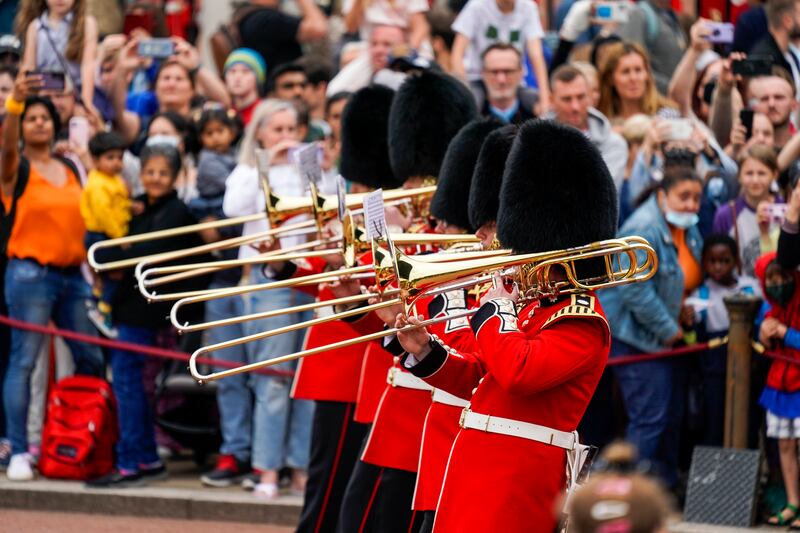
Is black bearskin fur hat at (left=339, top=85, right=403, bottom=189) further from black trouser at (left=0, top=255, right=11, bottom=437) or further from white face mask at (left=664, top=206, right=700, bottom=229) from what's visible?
black trouser at (left=0, top=255, right=11, bottom=437)

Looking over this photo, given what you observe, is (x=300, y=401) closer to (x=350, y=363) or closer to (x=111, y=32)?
(x=350, y=363)

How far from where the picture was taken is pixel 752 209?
769 cm

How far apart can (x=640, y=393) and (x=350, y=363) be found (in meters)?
1.79

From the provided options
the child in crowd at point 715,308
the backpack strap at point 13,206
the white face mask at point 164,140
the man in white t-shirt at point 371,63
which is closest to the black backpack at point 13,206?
the backpack strap at point 13,206

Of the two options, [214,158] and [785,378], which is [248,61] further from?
[785,378]

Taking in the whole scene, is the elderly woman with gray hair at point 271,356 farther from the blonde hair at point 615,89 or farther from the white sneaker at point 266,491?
the blonde hair at point 615,89

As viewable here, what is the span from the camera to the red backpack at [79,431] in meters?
8.13

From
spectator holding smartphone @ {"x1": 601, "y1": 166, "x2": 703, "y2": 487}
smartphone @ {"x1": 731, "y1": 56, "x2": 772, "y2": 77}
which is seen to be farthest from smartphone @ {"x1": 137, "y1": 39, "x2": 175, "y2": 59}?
smartphone @ {"x1": 731, "y1": 56, "x2": 772, "y2": 77}

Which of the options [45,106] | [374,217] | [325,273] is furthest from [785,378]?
[45,106]

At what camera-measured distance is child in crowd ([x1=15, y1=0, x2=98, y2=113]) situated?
9.66 meters

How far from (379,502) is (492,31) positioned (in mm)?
4503

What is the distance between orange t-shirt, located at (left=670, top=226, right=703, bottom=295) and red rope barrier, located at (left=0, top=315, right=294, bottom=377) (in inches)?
76.9

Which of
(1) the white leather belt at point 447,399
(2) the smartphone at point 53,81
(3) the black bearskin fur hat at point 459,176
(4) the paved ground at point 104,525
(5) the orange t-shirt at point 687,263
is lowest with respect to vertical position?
(4) the paved ground at point 104,525

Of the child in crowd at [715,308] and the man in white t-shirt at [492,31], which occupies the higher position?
the man in white t-shirt at [492,31]
